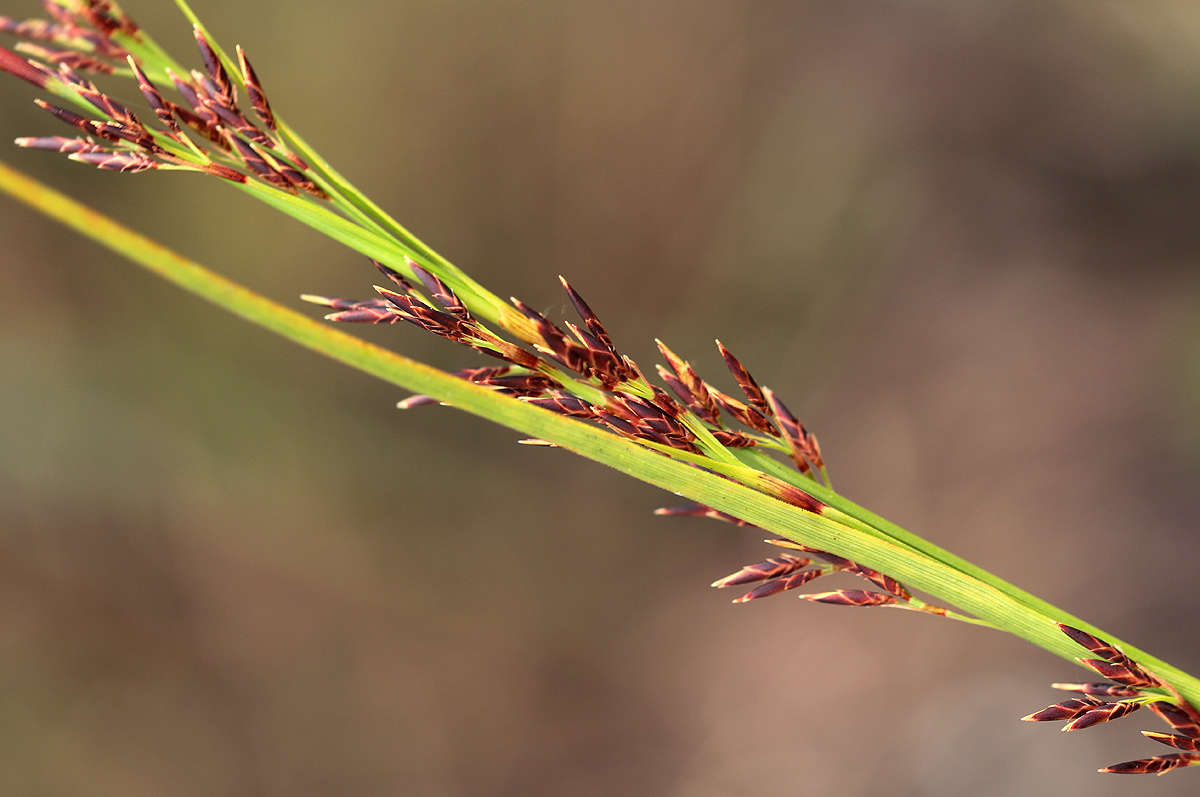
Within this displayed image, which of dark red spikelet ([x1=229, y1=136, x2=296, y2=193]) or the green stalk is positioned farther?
dark red spikelet ([x1=229, y1=136, x2=296, y2=193])

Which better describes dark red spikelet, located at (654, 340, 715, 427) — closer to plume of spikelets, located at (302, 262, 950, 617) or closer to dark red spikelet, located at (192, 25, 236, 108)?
plume of spikelets, located at (302, 262, 950, 617)

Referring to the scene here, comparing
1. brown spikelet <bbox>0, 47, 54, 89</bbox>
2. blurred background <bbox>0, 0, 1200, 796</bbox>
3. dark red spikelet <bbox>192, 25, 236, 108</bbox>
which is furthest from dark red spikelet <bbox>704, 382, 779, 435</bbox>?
blurred background <bbox>0, 0, 1200, 796</bbox>

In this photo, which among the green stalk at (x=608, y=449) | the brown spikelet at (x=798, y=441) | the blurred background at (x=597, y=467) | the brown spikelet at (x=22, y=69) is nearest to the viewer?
the green stalk at (x=608, y=449)

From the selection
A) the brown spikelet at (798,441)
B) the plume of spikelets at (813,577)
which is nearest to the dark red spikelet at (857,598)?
the plume of spikelets at (813,577)

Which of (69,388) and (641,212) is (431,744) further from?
(641,212)

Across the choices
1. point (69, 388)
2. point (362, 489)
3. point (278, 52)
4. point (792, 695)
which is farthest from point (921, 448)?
point (69, 388)

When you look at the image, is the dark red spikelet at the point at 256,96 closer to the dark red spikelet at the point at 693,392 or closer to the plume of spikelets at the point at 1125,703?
the dark red spikelet at the point at 693,392

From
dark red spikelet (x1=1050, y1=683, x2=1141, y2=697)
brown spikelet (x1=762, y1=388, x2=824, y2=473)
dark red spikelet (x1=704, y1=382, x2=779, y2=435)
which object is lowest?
dark red spikelet (x1=1050, y1=683, x2=1141, y2=697)
